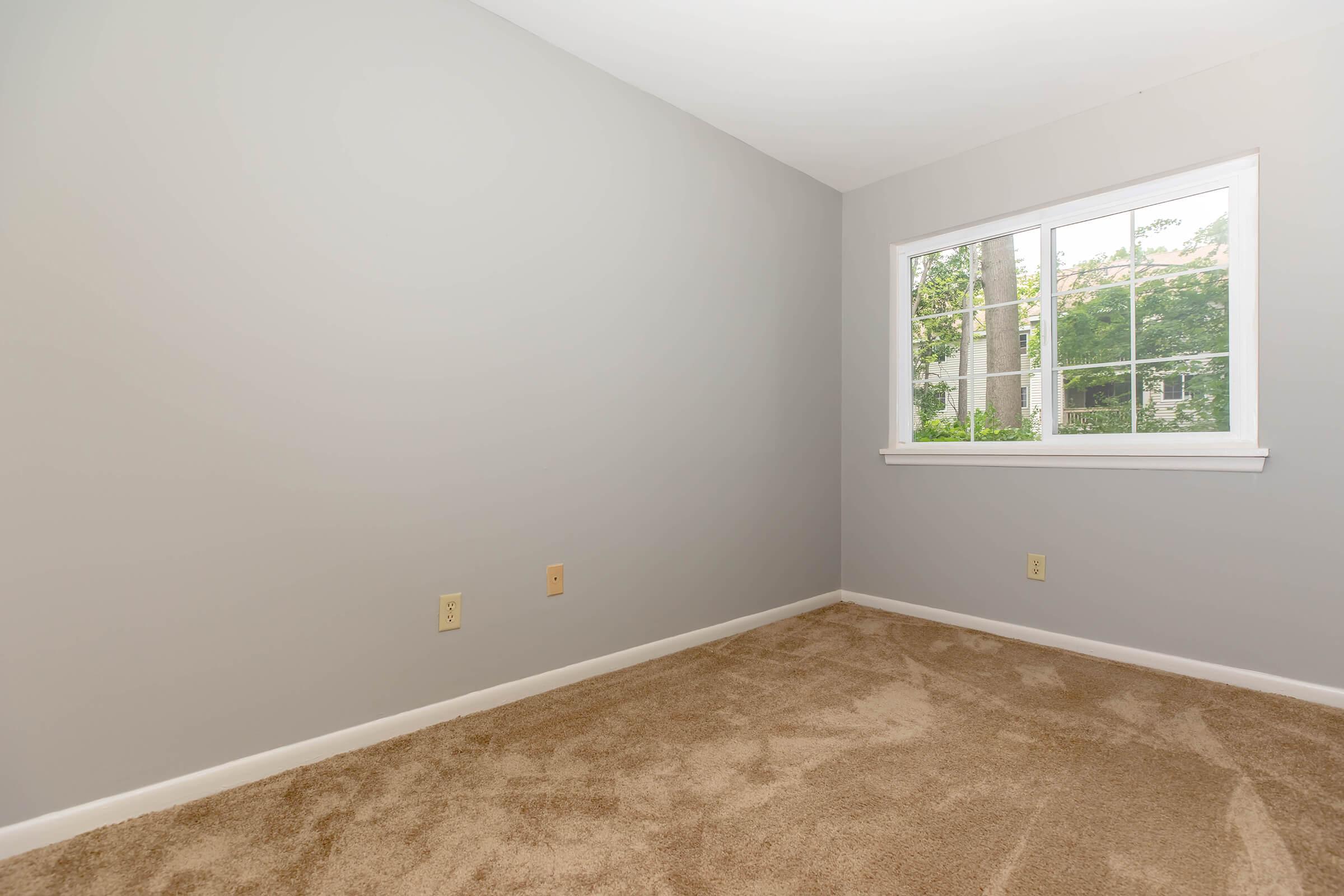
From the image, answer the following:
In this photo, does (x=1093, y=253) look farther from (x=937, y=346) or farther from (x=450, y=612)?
(x=450, y=612)

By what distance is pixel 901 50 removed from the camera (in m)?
2.17

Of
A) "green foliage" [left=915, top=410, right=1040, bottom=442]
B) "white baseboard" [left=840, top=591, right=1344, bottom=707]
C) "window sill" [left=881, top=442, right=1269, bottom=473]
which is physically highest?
"green foliage" [left=915, top=410, right=1040, bottom=442]

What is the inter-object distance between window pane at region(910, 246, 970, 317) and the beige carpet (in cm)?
180

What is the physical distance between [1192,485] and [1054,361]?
0.71m

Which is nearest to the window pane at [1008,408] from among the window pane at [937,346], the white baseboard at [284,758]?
the window pane at [937,346]

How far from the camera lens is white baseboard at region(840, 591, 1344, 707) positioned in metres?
2.05

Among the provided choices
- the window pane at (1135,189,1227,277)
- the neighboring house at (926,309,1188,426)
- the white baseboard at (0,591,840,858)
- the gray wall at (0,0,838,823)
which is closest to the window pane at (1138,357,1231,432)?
the neighboring house at (926,309,1188,426)

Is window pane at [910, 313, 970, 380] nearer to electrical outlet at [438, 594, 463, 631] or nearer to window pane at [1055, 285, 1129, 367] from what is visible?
window pane at [1055, 285, 1129, 367]

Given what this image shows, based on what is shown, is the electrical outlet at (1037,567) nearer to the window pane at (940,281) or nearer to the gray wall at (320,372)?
the window pane at (940,281)

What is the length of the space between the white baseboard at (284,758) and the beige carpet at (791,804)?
0.03 meters

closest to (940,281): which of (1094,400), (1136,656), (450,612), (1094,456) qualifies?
(1094,400)

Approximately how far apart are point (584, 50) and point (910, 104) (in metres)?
1.31

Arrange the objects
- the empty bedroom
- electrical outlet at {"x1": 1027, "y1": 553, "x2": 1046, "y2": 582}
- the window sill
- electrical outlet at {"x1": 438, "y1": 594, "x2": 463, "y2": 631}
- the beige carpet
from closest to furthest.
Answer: the beige carpet < the empty bedroom < electrical outlet at {"x1": 438, "y1": 594, "x2": 463, "y2": 631} < the window sill < electrical outlet at {"x1": 1027, "y1": 553, "x2": 1046, "y2": 582}

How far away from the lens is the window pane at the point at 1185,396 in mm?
2289
